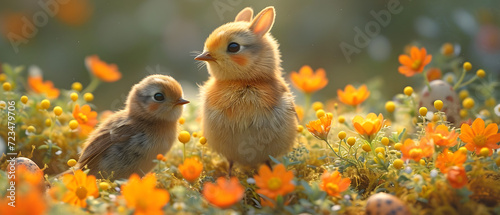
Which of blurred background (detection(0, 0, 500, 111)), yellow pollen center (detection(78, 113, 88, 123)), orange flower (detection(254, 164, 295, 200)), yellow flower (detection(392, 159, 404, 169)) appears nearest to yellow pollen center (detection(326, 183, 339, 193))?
orange flower (detection(254, 164, 295, 200))

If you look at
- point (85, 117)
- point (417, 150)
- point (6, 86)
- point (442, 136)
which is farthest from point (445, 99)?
point (6, 86)

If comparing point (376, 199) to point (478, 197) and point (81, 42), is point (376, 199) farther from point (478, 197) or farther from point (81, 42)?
point (81, 42)

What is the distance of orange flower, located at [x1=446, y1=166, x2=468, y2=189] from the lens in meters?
1.50

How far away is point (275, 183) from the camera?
153cm

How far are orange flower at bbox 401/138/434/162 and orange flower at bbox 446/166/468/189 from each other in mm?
92

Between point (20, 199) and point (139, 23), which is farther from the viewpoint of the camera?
point (139, 23)

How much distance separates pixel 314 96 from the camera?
12.4 feet

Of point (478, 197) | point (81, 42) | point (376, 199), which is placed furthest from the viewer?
point (81, 42)

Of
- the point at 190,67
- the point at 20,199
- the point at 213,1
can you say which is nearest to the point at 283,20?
the point at 213,1

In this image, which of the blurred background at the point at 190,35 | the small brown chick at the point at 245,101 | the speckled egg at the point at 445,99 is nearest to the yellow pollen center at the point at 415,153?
the small brown chick at the point at 245,101

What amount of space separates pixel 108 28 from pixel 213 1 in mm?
865

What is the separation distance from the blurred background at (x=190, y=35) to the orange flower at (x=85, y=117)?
3.56 feet

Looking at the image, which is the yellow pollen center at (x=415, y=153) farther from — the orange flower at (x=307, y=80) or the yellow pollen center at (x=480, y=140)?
the orange flower at (x=307, y=80)

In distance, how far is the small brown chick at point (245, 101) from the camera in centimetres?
191
